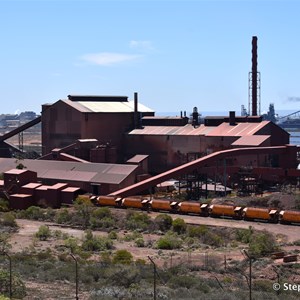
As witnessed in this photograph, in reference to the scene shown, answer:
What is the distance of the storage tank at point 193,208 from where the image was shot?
4606cm

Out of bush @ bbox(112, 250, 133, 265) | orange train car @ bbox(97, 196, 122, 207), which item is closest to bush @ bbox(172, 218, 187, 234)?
orange train car @ bbox(97, 196, 122, 207)

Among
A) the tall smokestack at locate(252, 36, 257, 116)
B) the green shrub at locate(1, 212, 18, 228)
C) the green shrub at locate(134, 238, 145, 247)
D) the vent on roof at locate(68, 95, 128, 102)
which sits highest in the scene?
the tall smokestack at locate(252, 36, 257, 116)

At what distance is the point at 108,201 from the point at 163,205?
4.80 meters

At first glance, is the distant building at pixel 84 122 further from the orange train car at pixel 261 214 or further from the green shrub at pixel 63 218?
the orange train car at pixel 261 214

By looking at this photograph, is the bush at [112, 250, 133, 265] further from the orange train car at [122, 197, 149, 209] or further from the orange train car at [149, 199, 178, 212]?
the orange train car at [122, 197, 149, 209]

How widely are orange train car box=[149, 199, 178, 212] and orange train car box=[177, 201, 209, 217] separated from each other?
0.54 meters

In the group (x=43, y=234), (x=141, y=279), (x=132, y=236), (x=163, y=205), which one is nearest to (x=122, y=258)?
(x=141, y=279)

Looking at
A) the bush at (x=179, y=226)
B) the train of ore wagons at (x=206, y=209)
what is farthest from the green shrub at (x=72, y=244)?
the train of ore wagons at (x=206, y=209)

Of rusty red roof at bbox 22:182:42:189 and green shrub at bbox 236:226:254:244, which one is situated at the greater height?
rusty red roof at bbox 22:182:42:189

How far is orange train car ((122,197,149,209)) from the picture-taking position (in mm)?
48938

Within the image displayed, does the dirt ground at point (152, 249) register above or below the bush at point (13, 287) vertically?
below

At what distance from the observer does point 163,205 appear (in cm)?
4819

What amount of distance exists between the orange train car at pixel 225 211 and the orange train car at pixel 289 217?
10.0 ft

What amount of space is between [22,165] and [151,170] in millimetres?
15508
